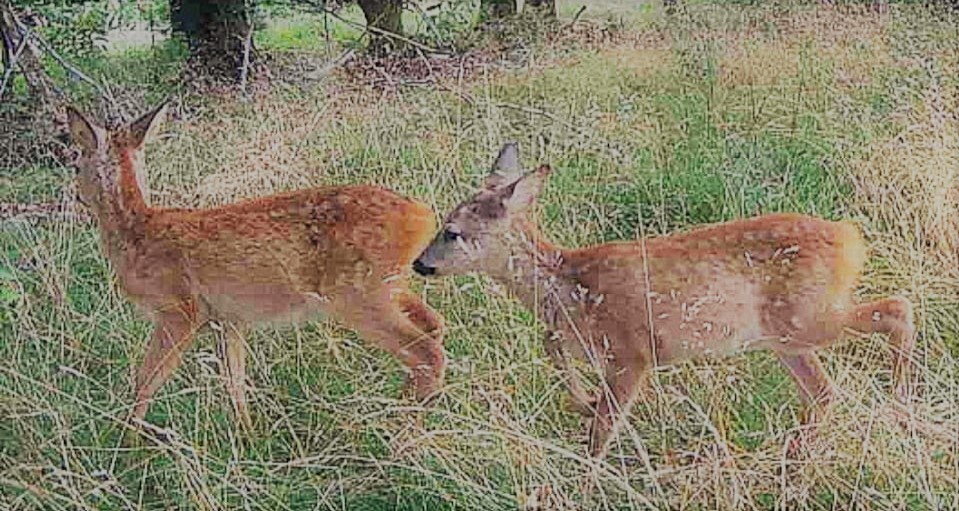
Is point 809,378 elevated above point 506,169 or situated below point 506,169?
below

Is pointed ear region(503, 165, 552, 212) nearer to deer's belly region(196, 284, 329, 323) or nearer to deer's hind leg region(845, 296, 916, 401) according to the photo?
deer's belly region(196, 284, 329, 323)

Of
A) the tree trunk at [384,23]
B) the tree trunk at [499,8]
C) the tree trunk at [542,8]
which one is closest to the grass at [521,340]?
the tree trunk at [384,23]

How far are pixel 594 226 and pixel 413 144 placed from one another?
3.96 feet

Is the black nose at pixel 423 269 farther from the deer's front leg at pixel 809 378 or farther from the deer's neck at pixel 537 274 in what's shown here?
the deer's front leg at pixel 809 378

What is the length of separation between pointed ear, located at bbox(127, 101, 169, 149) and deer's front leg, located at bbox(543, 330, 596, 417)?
1297 millimetres

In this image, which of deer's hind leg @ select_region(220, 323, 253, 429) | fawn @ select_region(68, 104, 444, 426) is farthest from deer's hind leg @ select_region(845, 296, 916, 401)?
deer's hind leg @ select_region(220, 323, 253, 429)

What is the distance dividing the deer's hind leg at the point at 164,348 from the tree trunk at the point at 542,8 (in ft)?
A: 26.7

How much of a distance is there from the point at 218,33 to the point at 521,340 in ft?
21.8

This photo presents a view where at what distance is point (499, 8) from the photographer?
42.7 ft

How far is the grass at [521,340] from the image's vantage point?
137 inches

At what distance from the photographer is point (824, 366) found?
4.10 metres

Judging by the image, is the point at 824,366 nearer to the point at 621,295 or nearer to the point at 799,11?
the point at 621,295

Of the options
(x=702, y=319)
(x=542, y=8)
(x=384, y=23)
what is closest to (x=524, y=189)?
(x=702, y=319)

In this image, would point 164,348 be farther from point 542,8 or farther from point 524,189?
point 542,8
